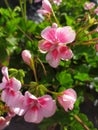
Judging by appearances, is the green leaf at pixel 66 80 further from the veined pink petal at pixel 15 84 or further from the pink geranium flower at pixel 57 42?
the veined pink petal at pixel 15 84

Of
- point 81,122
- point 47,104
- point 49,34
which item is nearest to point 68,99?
point 47,104

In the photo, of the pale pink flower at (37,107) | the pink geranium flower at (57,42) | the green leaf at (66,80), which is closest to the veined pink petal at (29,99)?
the pale pink flower at (37,107)

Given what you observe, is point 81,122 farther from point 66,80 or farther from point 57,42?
point 57,42

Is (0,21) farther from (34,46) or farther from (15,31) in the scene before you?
(34,46)

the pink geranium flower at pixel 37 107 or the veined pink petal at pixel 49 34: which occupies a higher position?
the veined pink petal at pixel 49 34

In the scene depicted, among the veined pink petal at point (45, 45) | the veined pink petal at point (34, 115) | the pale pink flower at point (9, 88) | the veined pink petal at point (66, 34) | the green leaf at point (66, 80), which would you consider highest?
the veined pink petal at point (66, 34)

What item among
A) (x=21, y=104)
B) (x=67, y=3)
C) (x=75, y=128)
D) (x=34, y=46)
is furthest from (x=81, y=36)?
(x=67, y=3)

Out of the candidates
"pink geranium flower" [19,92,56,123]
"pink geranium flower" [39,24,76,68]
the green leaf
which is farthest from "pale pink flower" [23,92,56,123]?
the green leaf
